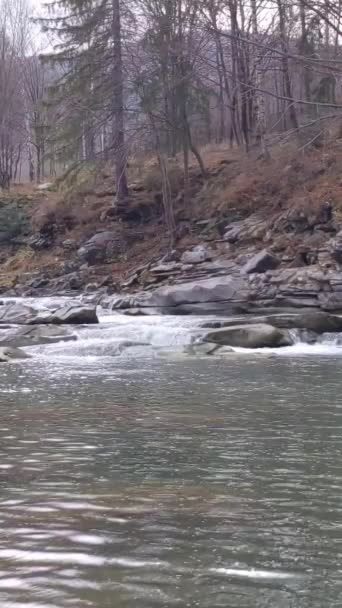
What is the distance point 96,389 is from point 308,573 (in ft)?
21.8

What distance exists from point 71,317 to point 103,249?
9569mm

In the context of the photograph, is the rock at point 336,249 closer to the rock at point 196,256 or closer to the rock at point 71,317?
the rock at point 196,256

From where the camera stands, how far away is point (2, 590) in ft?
10.3

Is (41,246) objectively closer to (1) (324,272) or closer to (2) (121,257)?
(2) (121,257)

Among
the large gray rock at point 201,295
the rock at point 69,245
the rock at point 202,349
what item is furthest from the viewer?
the rock at point 69,245

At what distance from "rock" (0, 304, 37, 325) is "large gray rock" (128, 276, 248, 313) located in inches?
126

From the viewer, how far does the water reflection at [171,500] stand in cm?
319

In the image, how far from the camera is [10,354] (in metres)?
13.9

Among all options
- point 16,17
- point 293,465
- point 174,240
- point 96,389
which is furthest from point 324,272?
point 16,17

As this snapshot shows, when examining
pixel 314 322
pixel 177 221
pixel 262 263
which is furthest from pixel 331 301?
pixel 177 221

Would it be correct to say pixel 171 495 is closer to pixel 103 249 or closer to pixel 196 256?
pixel 196 256

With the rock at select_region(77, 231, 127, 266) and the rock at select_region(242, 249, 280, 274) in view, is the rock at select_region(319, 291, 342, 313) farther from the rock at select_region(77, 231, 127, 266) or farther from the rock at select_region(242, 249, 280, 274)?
the rock at select_region(77, 231, 127, 266)

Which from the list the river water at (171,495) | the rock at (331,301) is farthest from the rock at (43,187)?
the river water at (171,495)

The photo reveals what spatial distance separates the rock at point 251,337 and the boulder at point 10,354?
13.7 ft
